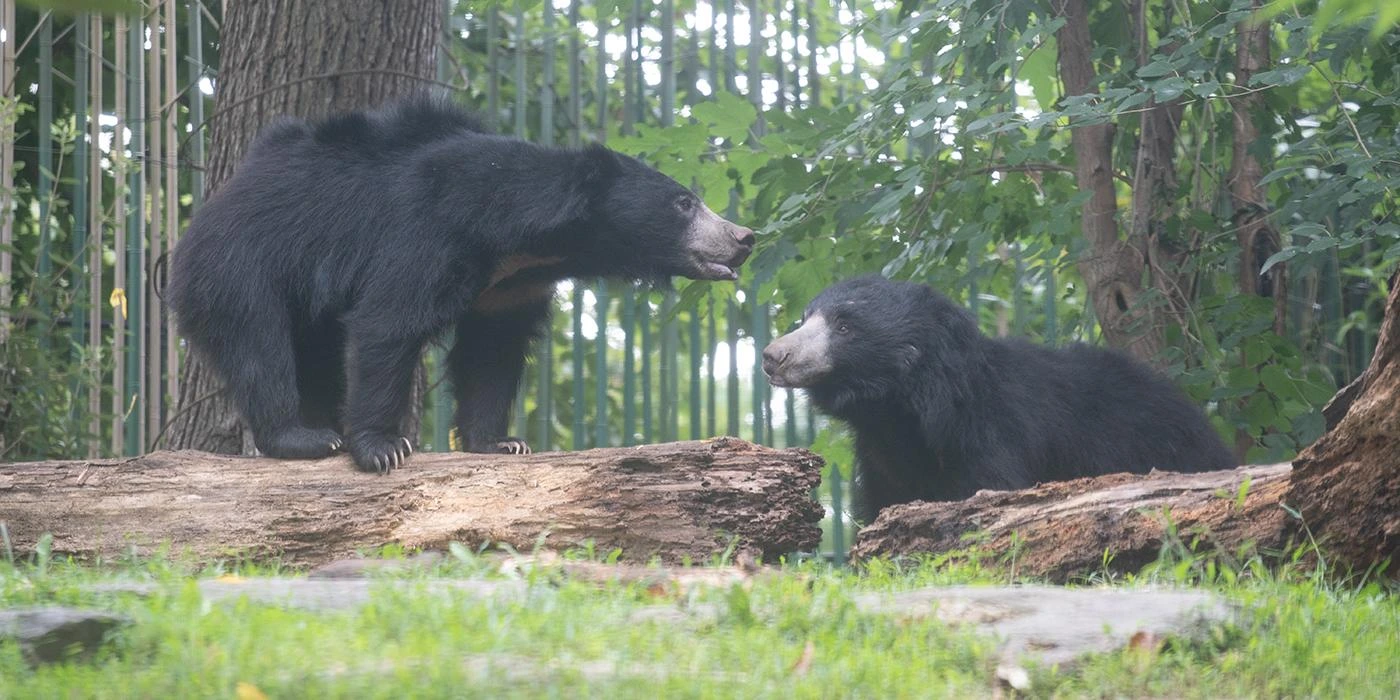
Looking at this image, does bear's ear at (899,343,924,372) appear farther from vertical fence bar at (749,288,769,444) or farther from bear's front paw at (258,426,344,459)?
bear's front paw at (258,426,344,459)

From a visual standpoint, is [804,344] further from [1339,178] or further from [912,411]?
[1339,178]

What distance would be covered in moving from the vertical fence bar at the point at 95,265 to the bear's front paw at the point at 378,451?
2124mm

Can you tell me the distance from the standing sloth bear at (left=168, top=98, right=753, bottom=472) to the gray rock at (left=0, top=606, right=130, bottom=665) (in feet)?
6.06

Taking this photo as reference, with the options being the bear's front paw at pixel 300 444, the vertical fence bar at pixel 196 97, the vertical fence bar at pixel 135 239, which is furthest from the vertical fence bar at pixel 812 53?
the bear's front paw at pixel 300 444

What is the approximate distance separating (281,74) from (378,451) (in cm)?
184

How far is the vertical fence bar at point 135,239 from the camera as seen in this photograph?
6.04 meters

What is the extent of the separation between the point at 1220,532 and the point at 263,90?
12.3 ft

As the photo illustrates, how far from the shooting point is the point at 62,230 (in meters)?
6.84

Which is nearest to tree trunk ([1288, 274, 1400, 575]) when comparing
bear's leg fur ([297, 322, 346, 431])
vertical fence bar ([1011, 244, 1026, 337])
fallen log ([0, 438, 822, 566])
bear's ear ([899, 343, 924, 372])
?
fallen log ([0, 438, 822, 566])

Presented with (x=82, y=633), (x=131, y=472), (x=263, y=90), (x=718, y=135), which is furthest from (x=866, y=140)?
(x=82, y=633)

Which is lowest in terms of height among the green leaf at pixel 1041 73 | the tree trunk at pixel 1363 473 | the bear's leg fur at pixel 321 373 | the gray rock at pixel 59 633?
the gray rock at pixel 59 633

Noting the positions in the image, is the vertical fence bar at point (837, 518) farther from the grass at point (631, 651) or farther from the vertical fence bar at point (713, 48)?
the grass at point (631, 651)

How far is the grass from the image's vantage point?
219cm

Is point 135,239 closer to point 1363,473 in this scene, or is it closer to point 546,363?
point 546,363
